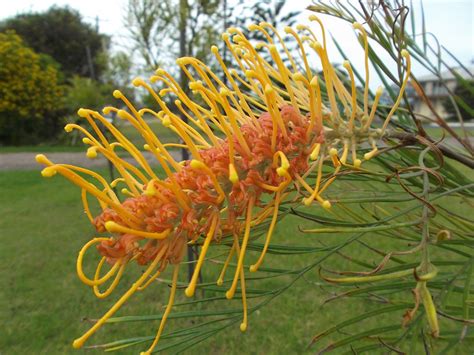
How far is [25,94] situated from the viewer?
7.66 m

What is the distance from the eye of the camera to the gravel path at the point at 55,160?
555 centimetres

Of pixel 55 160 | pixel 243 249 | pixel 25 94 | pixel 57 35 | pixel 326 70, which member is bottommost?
pixel 55 160

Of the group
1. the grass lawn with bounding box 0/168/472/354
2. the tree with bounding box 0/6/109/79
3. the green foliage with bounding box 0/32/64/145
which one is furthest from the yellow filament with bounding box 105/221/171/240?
the tree with bounding box 0/6/109/79

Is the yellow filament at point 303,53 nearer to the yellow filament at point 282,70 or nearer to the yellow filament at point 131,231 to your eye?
the yellow filament at point 282,70

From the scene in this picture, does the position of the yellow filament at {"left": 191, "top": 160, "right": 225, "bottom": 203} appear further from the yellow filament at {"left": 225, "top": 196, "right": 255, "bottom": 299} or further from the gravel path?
the gravel path

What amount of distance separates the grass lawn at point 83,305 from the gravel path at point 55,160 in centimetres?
226

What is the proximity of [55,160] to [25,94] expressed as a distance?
2.69 meters

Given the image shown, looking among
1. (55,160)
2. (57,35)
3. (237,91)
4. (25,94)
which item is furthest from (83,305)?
(57,35)

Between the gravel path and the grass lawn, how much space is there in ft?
7.43

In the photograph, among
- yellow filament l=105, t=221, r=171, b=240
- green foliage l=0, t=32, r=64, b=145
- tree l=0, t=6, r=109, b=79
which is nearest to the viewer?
yellow filament l=105, t=221, r=171, b=240

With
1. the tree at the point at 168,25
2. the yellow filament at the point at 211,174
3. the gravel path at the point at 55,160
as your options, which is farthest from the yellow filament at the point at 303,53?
the gravel path at the point at 55,160

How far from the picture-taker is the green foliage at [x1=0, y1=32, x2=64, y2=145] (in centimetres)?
759

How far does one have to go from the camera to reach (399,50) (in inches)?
13.9

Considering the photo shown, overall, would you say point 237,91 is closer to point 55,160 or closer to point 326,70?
point 326,70
